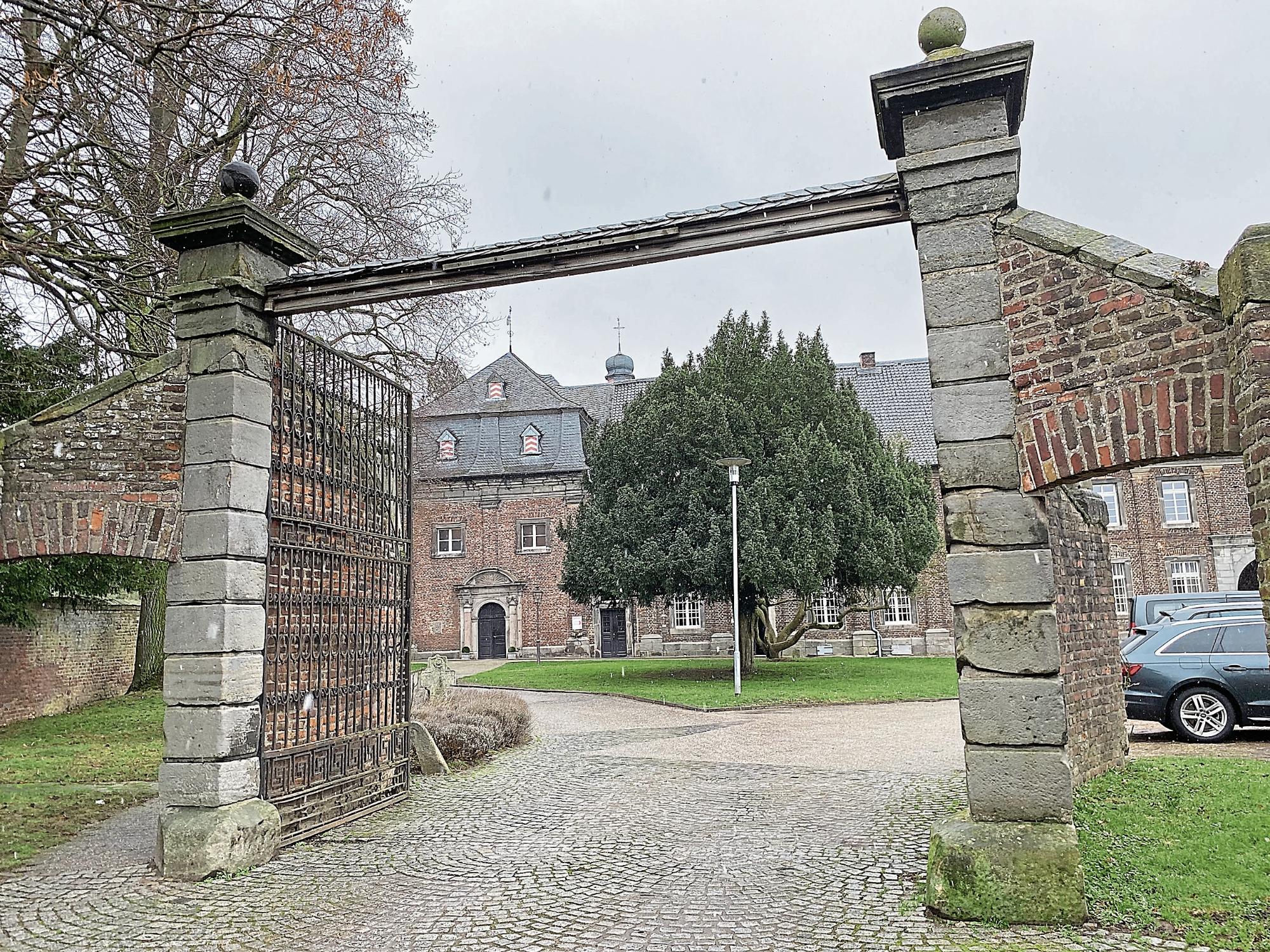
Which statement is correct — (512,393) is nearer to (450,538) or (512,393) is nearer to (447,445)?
(447,445)

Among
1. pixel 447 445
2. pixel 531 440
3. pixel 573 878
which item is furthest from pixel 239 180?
pixel 447 445

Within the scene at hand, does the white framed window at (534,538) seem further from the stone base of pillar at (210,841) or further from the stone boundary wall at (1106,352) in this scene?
the stone boundary wall at (1106,352)

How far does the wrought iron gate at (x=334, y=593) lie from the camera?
7047mm

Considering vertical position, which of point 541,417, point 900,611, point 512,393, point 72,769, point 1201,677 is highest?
point 512,393

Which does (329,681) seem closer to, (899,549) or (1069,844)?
(1069,844)

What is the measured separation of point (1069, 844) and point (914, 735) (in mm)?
8017

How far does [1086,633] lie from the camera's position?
8.03 metres

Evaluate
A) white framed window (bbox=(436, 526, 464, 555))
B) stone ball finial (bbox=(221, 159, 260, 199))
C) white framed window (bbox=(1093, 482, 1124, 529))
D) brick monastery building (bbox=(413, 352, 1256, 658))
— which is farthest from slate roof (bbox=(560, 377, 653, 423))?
stone ball finial (bbox=(221, 159, 260, 199))

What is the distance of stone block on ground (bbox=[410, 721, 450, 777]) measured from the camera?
999cm

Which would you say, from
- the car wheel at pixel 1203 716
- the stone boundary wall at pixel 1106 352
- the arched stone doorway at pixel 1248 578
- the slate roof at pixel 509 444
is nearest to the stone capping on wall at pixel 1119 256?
the stone boundary wall at pixel 1106 352

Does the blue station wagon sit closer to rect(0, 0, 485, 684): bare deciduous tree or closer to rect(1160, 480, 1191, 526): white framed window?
rect(0, 0, 485, 684): bare deciduous tree

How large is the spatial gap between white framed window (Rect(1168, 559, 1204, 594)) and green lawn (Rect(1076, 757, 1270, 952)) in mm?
29462

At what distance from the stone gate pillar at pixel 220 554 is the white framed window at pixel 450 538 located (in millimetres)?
30361

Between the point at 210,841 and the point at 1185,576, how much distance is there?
3688 centimetres
